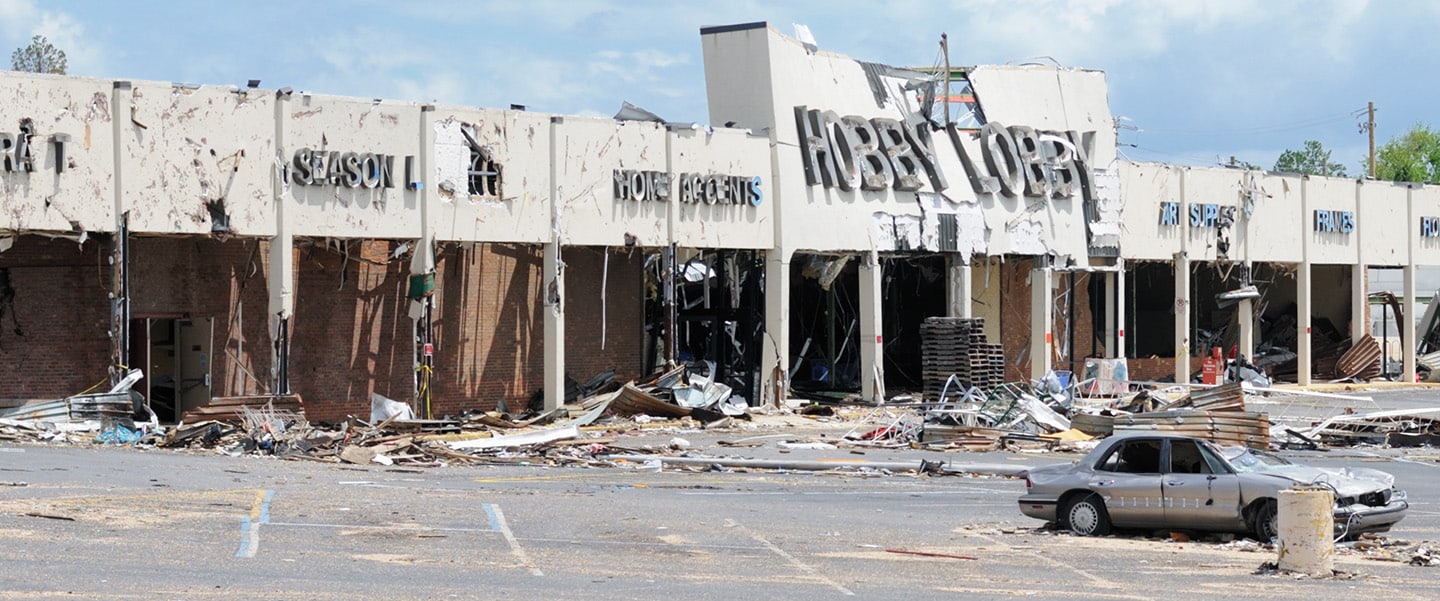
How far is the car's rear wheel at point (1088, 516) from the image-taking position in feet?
63.0

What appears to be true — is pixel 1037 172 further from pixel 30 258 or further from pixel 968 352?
pixel 30 258

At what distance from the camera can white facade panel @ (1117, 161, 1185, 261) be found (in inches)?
1927

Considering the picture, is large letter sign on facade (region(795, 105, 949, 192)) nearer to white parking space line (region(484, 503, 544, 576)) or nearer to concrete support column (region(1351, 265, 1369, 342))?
concrete support column (region(1351, 265, 1369, 342))

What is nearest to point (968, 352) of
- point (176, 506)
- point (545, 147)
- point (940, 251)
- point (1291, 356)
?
point (940, 251)

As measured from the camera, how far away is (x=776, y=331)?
132ft

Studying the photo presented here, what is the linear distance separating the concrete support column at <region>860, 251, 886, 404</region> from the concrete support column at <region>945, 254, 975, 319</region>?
8.51 feet

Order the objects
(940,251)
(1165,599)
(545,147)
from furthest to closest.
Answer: (940,251) < (545,147) < (1165,599)

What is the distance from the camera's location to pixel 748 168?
39.7 meters

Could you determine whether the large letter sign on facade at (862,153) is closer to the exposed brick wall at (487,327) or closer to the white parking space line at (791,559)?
the exposed brick wall at (487,327)

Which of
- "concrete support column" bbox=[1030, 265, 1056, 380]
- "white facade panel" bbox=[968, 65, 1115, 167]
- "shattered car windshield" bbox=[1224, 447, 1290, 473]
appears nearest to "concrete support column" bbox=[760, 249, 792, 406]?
"white facade panel" bbox=[968, 65, 1115, 167]

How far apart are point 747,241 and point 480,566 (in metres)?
24.7

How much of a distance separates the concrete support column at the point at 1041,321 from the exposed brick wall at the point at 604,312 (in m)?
11.2

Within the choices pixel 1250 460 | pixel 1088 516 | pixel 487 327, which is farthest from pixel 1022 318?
pixel 1250 460

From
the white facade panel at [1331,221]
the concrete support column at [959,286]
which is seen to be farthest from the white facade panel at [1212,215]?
the concrete support column at [959,286]
